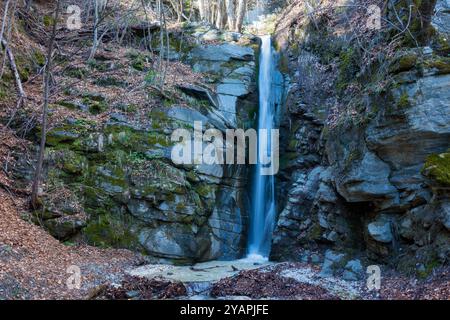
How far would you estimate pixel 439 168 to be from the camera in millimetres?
6391

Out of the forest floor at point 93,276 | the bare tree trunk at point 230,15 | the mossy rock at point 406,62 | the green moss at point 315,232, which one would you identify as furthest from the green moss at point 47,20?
the mossy rock at point 406,62

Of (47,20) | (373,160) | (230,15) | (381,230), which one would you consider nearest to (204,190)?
(373,160)

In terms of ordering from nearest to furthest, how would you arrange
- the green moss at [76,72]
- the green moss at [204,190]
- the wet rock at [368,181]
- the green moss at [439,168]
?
the green moss at [439,168], the wet rock at [368,181], the green moss at [204,190], the green moss at [76,72]

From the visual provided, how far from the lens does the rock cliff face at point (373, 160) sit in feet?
23.0

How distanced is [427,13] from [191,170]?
630cm

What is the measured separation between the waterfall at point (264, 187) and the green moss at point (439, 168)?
5.20 meters

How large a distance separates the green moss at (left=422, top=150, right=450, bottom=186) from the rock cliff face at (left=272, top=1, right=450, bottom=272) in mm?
15

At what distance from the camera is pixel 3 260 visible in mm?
6469

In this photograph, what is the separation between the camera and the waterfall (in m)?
11.0

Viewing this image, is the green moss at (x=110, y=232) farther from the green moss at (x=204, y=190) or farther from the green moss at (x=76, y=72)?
the green moss at (x=76, y=72)

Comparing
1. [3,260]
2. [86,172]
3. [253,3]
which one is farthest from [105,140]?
[253,3]

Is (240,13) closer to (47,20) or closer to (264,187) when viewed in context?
(47,20)
